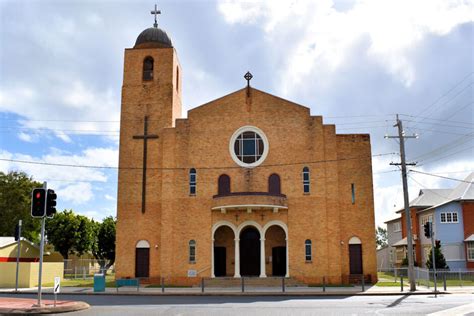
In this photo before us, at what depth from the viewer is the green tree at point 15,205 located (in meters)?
60.0

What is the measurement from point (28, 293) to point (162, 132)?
14.2m

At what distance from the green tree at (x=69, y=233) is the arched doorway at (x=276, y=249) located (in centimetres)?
2868

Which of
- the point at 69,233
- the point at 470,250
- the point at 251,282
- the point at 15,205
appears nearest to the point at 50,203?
the point at 251,282

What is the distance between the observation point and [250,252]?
36344 millimetres

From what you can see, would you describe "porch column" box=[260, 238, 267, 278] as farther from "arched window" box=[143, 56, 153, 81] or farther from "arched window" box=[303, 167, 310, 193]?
"arched window" box=[143, 56, 153, 81]

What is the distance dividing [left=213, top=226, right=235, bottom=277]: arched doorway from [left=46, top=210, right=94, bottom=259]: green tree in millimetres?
26086

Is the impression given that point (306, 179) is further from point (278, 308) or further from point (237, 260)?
point (278, 308)

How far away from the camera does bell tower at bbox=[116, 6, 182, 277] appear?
121 feet

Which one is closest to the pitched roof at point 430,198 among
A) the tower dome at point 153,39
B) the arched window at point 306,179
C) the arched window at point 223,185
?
the arched window at point 306,179

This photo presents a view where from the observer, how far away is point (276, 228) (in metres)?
36.9

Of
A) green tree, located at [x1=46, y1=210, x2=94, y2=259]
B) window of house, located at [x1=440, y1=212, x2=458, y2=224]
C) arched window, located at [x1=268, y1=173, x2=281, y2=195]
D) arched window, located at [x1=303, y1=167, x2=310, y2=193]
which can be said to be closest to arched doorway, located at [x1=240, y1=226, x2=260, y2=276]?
arched window, located at [x1=268, y1=173, x2=281, y2=195]

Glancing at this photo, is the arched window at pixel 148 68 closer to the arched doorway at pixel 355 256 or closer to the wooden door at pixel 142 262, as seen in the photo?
the wooden door at pixel 142 262

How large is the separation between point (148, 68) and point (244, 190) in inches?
486

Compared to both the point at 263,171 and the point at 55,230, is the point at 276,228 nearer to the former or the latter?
the point at 263,171
